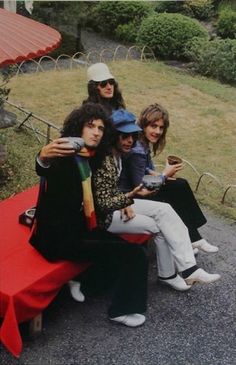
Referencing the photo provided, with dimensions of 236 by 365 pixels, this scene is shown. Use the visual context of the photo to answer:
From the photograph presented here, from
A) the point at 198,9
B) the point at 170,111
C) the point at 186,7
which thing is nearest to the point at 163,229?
the point at 170,111

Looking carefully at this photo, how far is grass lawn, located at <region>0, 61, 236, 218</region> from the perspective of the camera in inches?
251

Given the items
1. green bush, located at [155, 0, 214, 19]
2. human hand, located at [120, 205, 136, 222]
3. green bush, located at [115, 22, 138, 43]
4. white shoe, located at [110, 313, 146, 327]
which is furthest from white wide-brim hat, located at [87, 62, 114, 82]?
green bush, located at [155, 0, 214, 19]

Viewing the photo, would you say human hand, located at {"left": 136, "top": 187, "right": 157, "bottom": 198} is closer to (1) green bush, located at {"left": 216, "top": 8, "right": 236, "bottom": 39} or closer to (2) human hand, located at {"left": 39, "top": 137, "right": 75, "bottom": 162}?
(2) human hand, located at {"left": 39, "top": 137, "right": 75, "bottom": 162}

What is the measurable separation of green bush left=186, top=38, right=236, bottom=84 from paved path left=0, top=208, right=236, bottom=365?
7.59 m

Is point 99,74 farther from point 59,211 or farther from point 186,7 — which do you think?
point 186,7

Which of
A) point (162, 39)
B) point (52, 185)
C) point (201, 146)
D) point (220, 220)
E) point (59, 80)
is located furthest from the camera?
point (162, 39)

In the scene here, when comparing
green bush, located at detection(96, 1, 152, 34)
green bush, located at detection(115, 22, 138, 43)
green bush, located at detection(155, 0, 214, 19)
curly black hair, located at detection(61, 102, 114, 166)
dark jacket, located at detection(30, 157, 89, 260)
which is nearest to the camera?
dark jacket, located at detection(30, 157, 89, 260)

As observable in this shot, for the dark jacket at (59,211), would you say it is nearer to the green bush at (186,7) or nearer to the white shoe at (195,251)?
the white shoe at (195,251)

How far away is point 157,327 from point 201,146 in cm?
424

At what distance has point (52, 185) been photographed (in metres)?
3.62

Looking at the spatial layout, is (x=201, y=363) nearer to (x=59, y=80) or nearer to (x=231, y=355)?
(x=231, y=355)

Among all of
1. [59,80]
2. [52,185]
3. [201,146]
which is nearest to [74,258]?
[52,185]

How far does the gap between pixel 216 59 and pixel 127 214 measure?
8.16m

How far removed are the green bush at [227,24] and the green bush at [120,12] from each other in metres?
2.02
